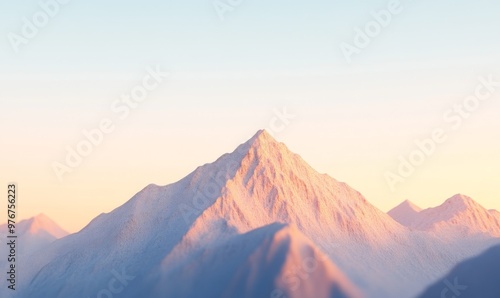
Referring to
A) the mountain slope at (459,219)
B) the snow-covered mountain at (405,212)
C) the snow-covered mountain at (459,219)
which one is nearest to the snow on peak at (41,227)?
the snow-covered mountain at (405,212)

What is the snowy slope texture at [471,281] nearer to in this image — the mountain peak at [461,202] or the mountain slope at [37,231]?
the mountain peak at [461,202]

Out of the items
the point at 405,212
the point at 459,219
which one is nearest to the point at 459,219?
the point at 459,219

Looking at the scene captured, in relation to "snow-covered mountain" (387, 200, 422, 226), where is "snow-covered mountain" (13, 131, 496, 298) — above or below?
above

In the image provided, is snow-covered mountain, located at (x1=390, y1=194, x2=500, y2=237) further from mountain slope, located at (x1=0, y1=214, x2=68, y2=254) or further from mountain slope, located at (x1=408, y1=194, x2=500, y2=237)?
mountain slope, located at (x1=0, y1=214, x2=68, y2=254)

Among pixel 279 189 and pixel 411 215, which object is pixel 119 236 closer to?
pixel 279 189

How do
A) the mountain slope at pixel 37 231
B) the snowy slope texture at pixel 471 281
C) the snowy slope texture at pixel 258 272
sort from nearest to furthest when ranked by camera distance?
the snowy slope texture at pixel 258 272 < the snowy slope texture at pixel 471 281 < the mountain slope at pixel 37 231

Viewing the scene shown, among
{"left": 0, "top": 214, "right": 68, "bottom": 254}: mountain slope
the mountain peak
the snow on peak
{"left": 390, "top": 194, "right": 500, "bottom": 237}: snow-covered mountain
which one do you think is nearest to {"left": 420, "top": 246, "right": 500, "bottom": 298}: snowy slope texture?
{"left": 390, "top": 194, "right": 500, "bottom": 237}: snow-covered mountain
